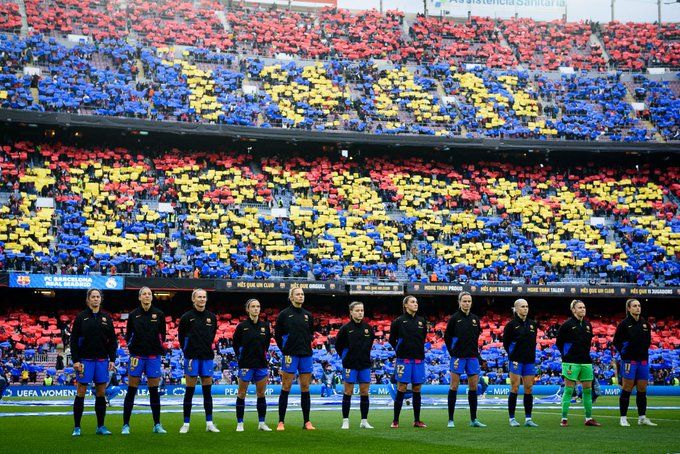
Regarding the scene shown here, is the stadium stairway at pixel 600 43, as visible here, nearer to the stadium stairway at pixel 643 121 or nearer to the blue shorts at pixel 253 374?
the stadium stairway at pixel 643 121

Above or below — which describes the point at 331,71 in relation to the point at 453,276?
above

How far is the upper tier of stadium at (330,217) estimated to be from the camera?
127ft

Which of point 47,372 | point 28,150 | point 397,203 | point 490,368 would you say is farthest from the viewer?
point 397,203

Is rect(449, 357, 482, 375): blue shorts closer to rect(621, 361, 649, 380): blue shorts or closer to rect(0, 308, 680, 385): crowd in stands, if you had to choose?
rect(621, 361, 649, 380): blue shorts

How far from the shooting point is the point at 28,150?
4200cm

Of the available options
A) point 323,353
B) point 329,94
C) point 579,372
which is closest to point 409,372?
point 579,372

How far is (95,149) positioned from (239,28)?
542 inches

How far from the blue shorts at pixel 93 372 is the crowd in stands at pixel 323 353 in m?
16.6

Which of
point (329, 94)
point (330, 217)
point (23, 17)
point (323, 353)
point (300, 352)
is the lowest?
point (323, 353)

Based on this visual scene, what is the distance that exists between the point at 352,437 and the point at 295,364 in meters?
2.05

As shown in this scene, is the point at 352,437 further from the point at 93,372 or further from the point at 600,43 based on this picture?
the point at 600,43

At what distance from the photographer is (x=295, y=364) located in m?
15.6

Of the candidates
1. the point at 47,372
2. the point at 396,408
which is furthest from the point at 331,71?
the point at 396,408

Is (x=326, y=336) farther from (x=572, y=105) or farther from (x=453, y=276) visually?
(x=572, y=105)
